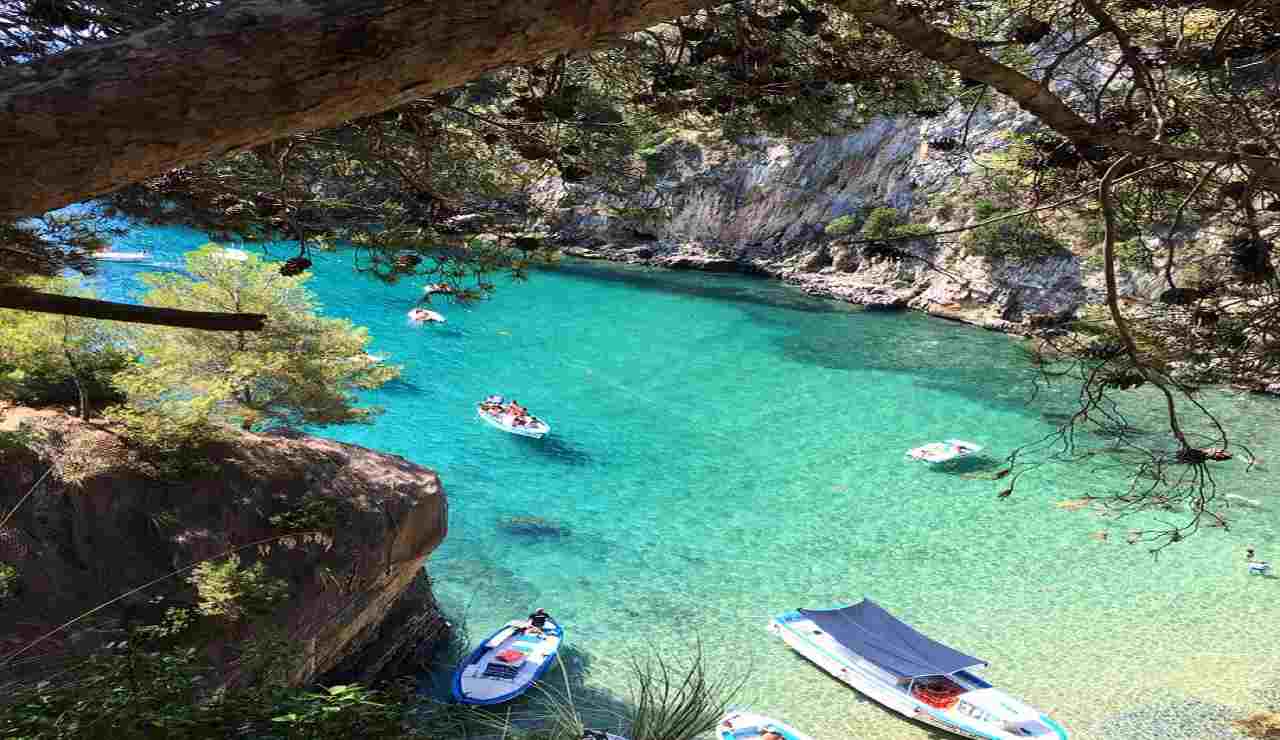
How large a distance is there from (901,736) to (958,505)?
764 centimetres

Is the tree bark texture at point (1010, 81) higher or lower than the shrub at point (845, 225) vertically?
higher

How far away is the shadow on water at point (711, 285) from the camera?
3606cm

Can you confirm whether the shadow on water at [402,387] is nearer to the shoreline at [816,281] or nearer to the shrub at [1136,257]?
the shoreline at [816,281]

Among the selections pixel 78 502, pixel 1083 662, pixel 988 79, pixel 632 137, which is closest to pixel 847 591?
pixel 1083 662

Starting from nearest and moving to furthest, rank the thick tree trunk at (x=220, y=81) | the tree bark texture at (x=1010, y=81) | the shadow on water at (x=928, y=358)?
the thick tree trunk at (x=220, y=81), the tree bark texture at (x=1010, y=81), the shadow on water at (x=928, y=358)

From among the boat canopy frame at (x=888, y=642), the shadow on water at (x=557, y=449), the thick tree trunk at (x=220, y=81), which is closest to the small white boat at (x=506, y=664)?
the boat canopy frame at (x=888, y=642)

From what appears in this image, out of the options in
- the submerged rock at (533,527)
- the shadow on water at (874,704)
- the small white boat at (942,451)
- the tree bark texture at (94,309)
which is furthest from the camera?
the small white boat at (942,451)

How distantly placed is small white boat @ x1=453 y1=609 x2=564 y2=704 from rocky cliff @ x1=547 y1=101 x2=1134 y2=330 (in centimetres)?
2178

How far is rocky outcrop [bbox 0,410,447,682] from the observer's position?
8.02 metres

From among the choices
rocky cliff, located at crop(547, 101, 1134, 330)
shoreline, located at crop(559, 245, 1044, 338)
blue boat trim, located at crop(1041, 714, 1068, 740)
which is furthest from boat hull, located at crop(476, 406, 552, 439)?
rocky cliff, located at crop(547, 101, 1134, 330)

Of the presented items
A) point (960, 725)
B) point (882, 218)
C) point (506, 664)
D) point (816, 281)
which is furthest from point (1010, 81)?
point (816, 281)

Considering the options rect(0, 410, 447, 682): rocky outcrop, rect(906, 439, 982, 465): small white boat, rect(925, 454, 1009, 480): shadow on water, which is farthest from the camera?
rect(906, 439, 982, 465): small white boat

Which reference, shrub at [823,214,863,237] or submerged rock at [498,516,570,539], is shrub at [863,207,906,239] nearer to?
shrub at [823,214,863,237]

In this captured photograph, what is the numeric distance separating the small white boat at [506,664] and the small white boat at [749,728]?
96.5 inches
